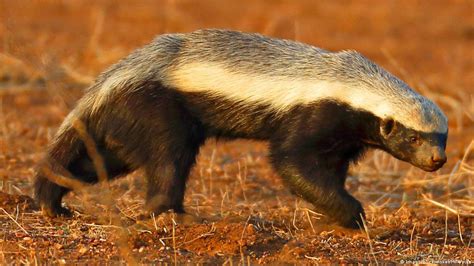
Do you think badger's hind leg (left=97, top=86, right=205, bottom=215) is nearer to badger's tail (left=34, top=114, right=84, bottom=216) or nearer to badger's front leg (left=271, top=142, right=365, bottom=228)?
badger's tail (left=34, top=114, right=84, bottom=216)

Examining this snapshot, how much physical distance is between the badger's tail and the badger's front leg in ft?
4.02

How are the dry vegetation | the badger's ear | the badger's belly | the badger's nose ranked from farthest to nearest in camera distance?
the badger's belly → the badger's ear → the badger's nose → the dry vegetation

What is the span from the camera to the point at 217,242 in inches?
247

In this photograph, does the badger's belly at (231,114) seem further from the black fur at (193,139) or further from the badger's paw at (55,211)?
the badger's paw at (55,211)

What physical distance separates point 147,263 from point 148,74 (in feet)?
4.27

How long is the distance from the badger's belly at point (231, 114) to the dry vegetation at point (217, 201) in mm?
566

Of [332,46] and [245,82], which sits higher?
[245,82]

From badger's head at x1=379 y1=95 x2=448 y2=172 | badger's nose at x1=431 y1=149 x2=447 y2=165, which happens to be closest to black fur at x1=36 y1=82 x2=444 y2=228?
badger's head at x1=379 y1=95 x2=448 y2=172

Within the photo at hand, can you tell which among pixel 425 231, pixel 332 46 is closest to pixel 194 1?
pixel 332 46

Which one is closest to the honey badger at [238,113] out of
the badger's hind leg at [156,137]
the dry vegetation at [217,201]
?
the badger's hind leg at [156,137]

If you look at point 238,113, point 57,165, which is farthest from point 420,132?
point 57,165

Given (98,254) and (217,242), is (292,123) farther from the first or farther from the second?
(98,254)

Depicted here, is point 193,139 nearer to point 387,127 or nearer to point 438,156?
point 387,127

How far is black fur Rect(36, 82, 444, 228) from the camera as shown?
21.9 feet
